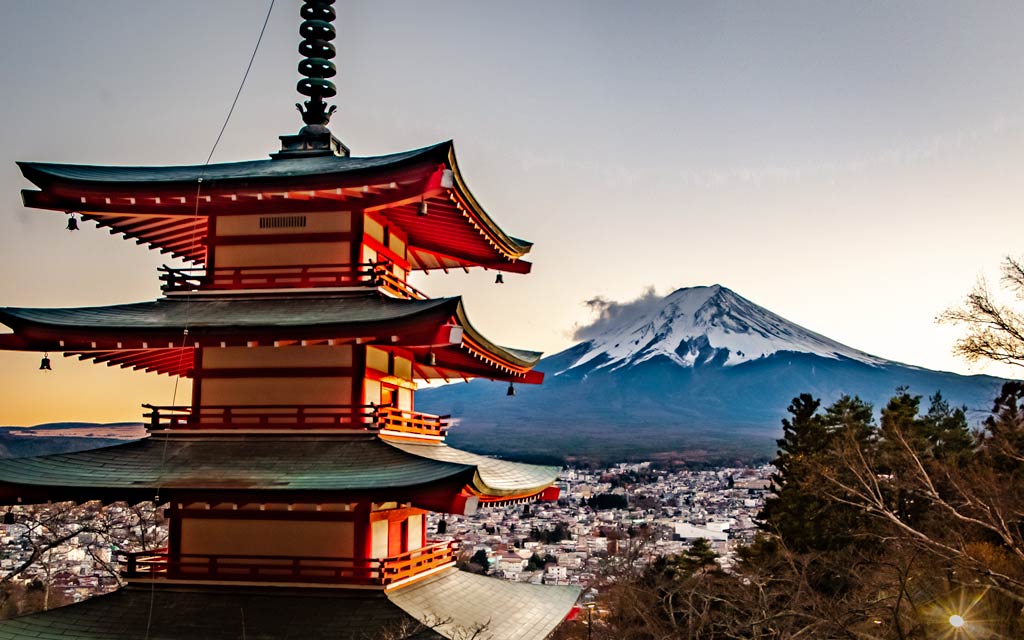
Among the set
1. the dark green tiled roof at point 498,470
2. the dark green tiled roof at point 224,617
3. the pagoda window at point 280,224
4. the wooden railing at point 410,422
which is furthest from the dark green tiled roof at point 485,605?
the pagoda window at point 280,224

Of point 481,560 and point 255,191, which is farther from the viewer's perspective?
point 481,560

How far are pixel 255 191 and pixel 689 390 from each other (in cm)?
12033

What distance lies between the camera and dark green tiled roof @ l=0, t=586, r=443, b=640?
11.0 meters

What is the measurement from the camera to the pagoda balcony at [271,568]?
11.7 metres

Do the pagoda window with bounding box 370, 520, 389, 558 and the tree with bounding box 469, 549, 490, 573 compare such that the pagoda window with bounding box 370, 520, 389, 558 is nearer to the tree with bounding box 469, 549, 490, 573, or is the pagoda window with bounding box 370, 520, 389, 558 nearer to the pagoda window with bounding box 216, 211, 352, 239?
the pagoda window with bounding box 216, 211, 352, 239

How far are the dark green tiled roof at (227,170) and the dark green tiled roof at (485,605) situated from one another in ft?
18.2

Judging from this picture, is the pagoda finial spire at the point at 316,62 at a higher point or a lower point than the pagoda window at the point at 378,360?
higher

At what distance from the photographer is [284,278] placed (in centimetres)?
1326

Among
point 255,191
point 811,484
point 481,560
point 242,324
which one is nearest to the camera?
point 242,324

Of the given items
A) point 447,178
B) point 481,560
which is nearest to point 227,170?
point 447,178

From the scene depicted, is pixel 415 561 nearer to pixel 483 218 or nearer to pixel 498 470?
pixel 498 470

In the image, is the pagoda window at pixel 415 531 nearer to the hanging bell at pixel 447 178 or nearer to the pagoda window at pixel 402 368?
the pagoda window at pixel 402 368

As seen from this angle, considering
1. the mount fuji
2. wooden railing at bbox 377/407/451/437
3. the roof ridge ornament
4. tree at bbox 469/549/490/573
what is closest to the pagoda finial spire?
the roof ridge ornament

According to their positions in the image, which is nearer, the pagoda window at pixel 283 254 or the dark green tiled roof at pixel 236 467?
the dark green tiled roof at pixel 236 467
